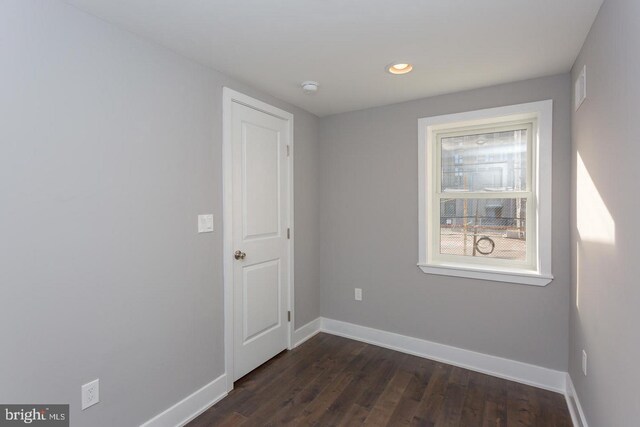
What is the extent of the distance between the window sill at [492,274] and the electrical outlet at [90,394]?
2459 mm

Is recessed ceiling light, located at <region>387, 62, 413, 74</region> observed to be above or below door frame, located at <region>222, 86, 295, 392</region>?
above

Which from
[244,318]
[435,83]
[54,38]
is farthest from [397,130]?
[54,38]

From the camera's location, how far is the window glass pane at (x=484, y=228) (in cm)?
266

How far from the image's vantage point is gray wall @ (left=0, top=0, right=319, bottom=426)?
1.37m

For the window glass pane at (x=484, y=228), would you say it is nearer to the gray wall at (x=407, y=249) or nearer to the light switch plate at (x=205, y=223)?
the gray wall at (x=407, y=249)

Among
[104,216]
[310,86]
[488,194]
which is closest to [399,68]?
[310,86]

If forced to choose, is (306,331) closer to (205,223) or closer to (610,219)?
(205,223)

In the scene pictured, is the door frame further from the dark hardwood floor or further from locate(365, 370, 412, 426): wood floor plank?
locate(365, 370, 412, 426): wood floor plank

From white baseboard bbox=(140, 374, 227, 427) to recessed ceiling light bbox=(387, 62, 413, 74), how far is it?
2.52 m

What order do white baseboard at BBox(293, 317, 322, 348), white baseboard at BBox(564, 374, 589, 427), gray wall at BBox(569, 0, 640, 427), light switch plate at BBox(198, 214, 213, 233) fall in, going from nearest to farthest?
1. gray wall at BBox(569, 0, 640, 427)
2. white baseboard at BBox(564, 374, 589, 427)
3. light switch plate at BBox(198, 214, 213, 233)
4. white baseboard at BBox(293, 317, 322, 348)

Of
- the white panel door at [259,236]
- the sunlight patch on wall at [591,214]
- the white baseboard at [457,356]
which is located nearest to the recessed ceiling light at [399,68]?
the white panel door at [259,236]

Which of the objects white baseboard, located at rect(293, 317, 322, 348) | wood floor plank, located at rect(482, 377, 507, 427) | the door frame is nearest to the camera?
wood floor plank, located at rect(482, 377, 507, 427)

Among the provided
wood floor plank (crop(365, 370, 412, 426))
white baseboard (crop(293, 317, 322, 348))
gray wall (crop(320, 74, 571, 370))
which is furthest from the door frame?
gray wall (crop(320, 74, 571, 370))

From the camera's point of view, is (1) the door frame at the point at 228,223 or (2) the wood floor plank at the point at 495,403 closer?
(2) the wood floor plank at the point at 495,403
